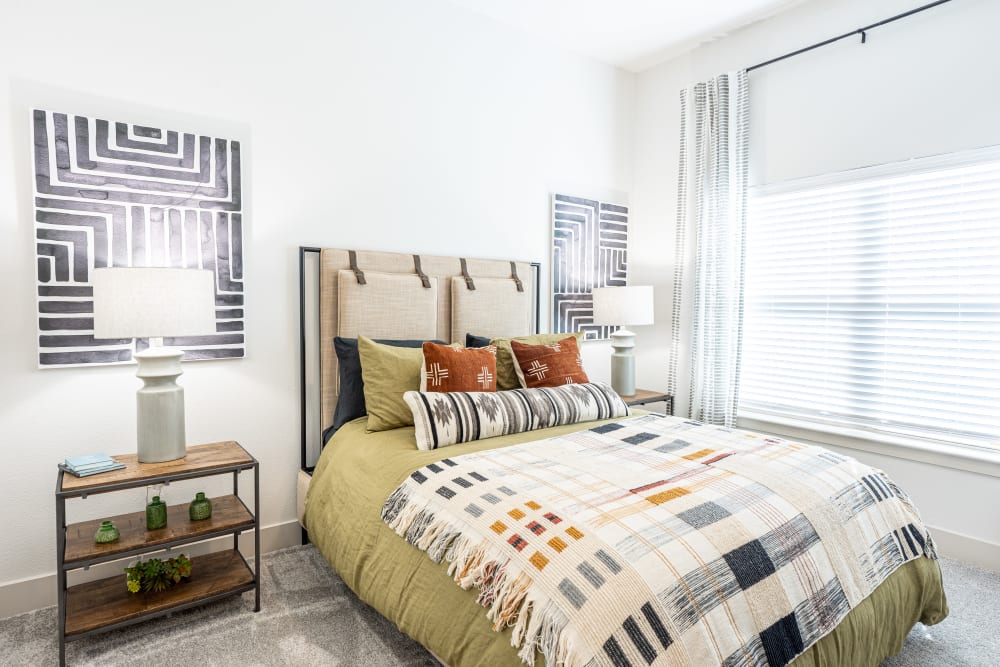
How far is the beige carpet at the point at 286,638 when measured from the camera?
75.2 inches

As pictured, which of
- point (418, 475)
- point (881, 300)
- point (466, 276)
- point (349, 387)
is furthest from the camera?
point (466, 276)

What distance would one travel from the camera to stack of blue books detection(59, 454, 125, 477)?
6.40 feet

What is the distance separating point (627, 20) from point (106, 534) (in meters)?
3.69

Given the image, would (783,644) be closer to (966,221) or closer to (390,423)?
(390,423)

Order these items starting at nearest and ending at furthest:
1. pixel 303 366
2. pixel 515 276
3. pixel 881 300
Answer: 1. pixel 303 366
2. pixel 881 300
3. pixel 515 276

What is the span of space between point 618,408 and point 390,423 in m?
1.10

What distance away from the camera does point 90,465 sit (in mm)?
1988

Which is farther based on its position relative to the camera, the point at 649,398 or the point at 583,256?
the point at 583,256

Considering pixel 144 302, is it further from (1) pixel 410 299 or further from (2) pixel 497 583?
(2) pixel 497 583

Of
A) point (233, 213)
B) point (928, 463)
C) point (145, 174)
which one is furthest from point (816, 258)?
point (145, 174)

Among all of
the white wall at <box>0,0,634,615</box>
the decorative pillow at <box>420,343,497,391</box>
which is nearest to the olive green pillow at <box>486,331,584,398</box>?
the decorative pillow at <box>420,343,497,391</box>

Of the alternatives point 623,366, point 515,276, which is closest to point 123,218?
point 515,276

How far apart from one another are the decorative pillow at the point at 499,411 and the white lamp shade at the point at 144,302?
2.83 feet

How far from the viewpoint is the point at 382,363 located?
Result: 2.50 metres
